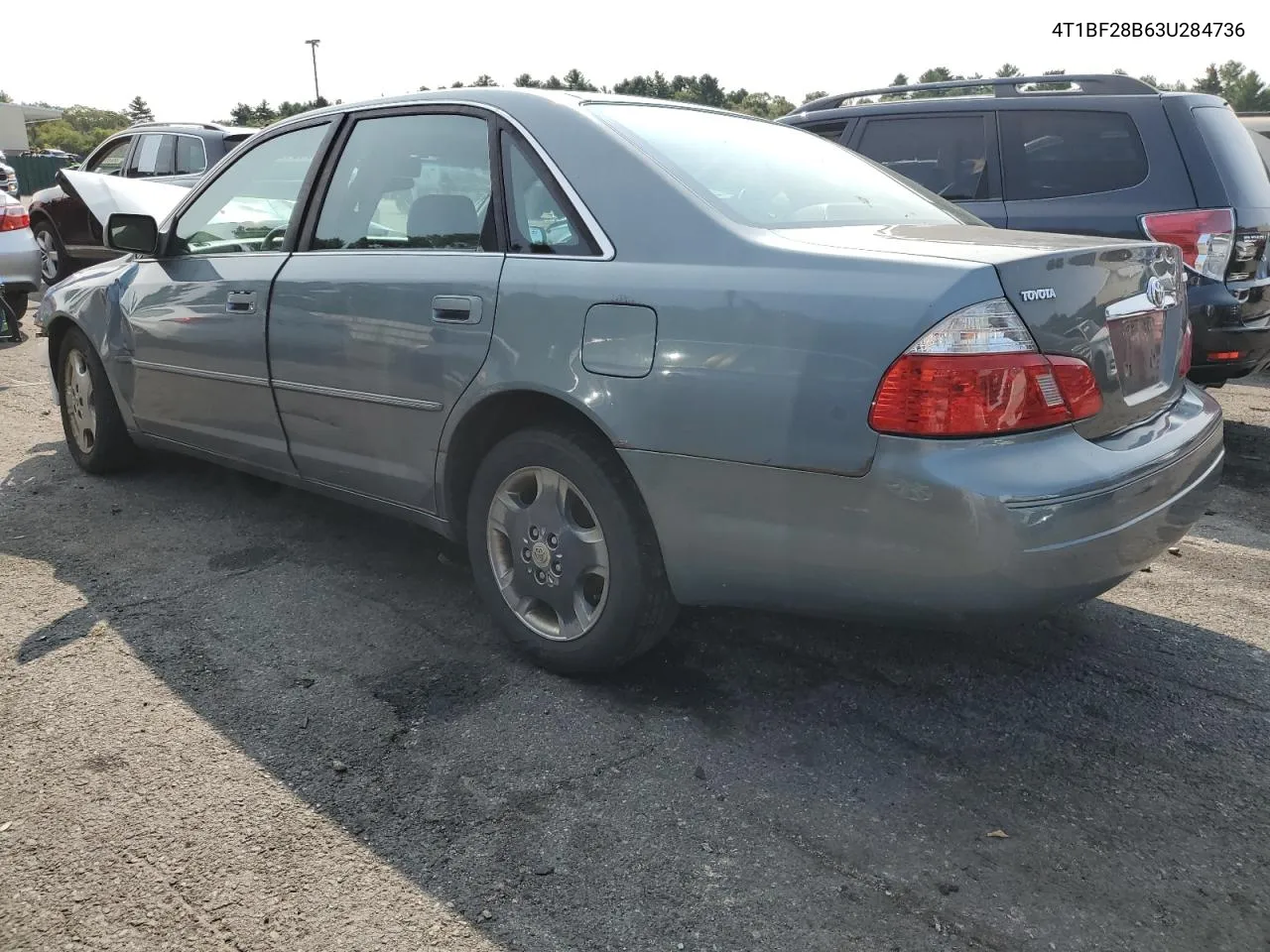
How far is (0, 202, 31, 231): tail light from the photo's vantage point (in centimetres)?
959

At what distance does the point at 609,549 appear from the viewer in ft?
9.28

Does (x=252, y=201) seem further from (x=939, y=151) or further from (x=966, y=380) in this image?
(x=939, y=151)

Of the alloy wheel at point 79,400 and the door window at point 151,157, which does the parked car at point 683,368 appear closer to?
the alloy wheel at point 79,400

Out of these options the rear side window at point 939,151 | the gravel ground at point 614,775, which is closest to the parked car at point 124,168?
the rear side window at point 939,151

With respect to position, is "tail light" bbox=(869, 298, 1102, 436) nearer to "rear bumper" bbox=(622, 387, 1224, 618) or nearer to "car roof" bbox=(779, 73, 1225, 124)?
"rear bumper" bbox=(622, 387, 1224, 618)

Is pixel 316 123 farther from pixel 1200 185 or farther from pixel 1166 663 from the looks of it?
pixel 1200 185

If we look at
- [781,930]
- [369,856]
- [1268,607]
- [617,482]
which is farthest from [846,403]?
[1268,607]

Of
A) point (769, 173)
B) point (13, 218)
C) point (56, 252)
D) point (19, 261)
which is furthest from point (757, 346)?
point (56, 252)

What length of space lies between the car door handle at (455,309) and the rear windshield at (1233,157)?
3779 mm

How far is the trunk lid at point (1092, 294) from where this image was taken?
2.33 metres

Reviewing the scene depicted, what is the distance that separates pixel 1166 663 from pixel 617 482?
173cm

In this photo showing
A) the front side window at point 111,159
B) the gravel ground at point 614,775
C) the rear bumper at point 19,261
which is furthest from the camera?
the front side window at point 111,159

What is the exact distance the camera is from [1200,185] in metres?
4.98

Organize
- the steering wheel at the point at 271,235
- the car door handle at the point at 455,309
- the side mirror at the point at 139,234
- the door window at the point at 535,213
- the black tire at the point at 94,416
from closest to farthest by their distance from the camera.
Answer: the door window at the point at 535,213 → the car door handle at the point at 455,309 → the steering wheel at the point at 271,235 → the side mirror at the point at 139,234 → the black tire at the point at 94,416
